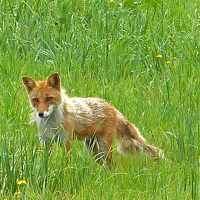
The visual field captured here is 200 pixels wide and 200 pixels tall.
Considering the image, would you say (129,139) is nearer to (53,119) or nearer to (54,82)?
(53,119)

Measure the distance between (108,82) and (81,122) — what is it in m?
1.75

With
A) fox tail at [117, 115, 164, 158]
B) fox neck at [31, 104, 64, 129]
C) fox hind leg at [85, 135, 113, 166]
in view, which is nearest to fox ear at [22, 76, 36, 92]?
fox neck at [31, 104, 64, 129]

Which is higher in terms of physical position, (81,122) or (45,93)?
(45,93)

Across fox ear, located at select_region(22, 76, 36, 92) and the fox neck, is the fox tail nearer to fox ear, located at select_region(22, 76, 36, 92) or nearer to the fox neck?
the fox neck

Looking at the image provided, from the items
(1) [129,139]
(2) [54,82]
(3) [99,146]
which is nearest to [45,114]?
(2) [54,82]

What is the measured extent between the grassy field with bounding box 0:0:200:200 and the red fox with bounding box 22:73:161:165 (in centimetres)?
13

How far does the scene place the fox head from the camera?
747cm

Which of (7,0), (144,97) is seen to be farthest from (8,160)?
(7,0)

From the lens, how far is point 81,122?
25.2ft

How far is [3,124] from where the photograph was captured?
7270 millimetres

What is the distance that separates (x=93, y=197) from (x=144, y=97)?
8.97 ft

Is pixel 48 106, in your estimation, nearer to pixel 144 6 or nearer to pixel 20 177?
pixel 20 177

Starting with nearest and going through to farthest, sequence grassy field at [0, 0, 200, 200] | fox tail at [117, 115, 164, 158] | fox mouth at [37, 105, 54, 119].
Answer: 1. grassy field at [0, 0, 200, 200]
2. fox mouth at [37, 105, 54, 119]
3. fox tail at [117, 115, 164, 158]

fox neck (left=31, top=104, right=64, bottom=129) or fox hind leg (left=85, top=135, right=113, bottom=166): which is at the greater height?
fox neck (left=31, top=104, right=64, bottom=129)
